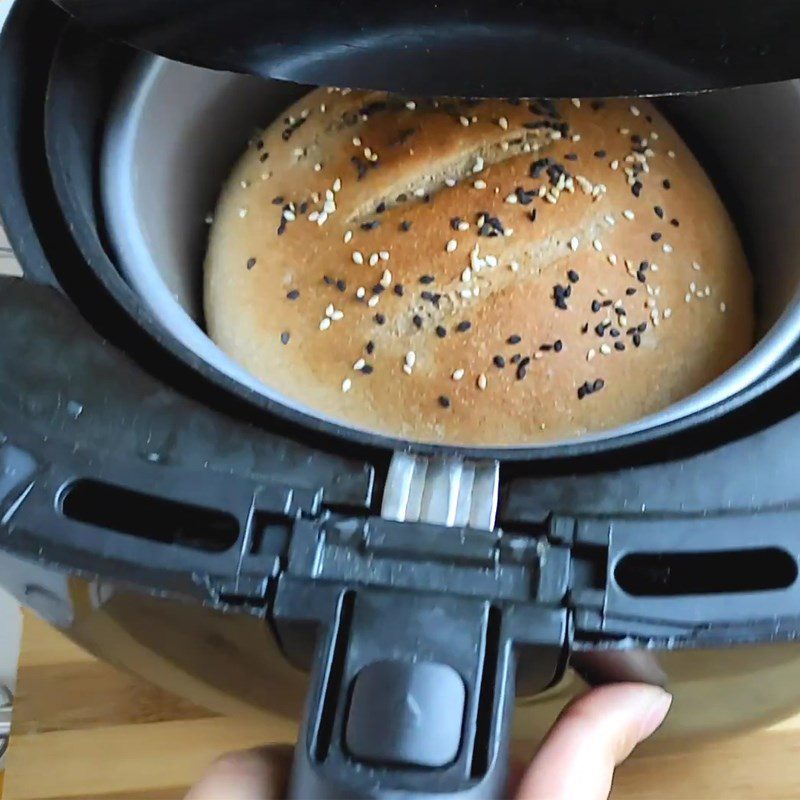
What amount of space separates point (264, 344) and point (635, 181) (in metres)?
0.25

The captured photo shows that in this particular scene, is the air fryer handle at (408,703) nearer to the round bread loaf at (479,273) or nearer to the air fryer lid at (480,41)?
the round bread loaf at (479,273)

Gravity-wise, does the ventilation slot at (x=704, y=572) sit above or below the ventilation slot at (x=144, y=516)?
above

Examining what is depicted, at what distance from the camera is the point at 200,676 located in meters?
0.52

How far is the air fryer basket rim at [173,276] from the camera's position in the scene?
1.43 ft

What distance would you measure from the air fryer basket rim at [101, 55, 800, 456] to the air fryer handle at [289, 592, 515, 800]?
0.08 meters

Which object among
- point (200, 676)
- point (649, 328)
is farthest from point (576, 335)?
point (200, 676)

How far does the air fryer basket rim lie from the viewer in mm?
437

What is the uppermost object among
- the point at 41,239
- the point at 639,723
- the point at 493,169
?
the point at 493,169

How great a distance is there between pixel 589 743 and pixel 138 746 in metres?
0.39

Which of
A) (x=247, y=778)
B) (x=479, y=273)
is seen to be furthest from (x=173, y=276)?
(x=247, y=778)

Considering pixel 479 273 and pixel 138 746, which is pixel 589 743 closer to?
pixel 479 273

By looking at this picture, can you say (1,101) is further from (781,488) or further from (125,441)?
(781,488)

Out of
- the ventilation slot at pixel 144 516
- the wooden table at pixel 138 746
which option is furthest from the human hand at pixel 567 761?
the wooden table at pixel 138 746

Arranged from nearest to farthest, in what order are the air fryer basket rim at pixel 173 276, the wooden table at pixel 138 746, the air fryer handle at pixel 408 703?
1. the air fryer handle at pixel 408 703
2. the air fryer basket rim at pixel 173 276
3. the wooden table at pixel 138 746
